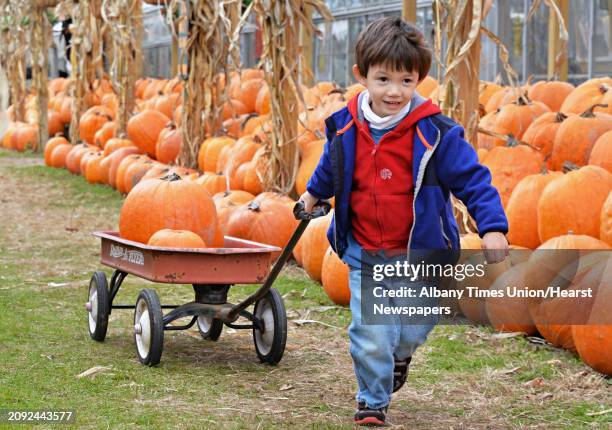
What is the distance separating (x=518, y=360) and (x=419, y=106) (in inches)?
63.3

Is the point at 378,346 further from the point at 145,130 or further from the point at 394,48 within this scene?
the point at 145,130

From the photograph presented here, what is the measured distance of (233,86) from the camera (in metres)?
12.9

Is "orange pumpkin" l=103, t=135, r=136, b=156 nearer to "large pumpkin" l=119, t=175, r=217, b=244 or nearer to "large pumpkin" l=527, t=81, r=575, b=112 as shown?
"large pumpkin" l=527, t=81, r=575, b=112

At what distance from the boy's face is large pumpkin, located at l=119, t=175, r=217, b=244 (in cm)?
195

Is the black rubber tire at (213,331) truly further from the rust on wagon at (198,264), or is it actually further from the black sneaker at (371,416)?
the black sneaker at (371,416)

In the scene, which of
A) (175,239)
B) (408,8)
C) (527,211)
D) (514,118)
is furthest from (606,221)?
(408,8)

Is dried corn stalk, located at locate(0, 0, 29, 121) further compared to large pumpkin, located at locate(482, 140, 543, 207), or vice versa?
dried corn stalk, located at locate(0, 0, 29, 121)

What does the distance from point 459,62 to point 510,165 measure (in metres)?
0.83

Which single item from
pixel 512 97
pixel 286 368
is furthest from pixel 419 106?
pixel 512 97

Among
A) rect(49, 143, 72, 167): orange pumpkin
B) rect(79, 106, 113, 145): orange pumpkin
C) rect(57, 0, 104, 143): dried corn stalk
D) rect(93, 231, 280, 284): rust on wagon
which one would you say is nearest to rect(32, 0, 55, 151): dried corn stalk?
rect(57, 0, 104, 143): dried corn stalk

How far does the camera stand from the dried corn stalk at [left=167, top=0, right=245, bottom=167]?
9.80 m

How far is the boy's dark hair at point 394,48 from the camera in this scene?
3.47 metres

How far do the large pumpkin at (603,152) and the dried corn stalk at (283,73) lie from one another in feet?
7.91

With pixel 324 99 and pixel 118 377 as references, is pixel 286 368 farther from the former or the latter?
pixel 324 99
